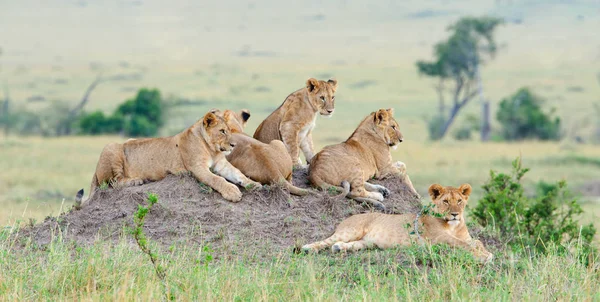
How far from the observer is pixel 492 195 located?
380 inches

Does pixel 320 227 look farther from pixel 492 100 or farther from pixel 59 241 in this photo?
pixel 492 100

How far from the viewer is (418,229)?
6816mm

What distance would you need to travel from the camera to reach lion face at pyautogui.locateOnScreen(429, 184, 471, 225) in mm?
6676

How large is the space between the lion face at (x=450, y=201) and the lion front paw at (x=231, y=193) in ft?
5.56

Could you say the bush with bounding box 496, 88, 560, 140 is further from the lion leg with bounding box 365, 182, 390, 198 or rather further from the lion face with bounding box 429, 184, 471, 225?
the lion face with bounding box 429, 184, 471, 225

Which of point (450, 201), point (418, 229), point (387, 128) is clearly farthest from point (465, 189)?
point (387, 128)

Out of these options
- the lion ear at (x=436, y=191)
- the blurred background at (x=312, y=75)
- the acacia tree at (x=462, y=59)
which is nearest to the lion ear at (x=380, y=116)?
the lion ear at (x=436, y=191)

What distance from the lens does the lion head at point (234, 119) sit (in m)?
8.31

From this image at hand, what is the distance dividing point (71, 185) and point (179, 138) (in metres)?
11.8

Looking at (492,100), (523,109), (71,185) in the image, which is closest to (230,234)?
(71,185)

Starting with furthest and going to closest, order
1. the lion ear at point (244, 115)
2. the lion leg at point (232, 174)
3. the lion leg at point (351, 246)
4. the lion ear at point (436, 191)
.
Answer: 1. the lion ear at point (244, 115)
2. the lion leg at point (232, 174)
3. the lion leg at point (351, 246)
4. the lion ear at point (436, 191)

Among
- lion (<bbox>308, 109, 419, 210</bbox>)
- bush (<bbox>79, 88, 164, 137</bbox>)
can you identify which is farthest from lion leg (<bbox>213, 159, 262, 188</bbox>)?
bush (<bbox>79, 88, 164, 137</bbox>)

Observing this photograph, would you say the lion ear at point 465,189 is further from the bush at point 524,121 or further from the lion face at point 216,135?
the bush at point 524,121

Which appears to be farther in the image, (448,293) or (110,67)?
(110,67)
